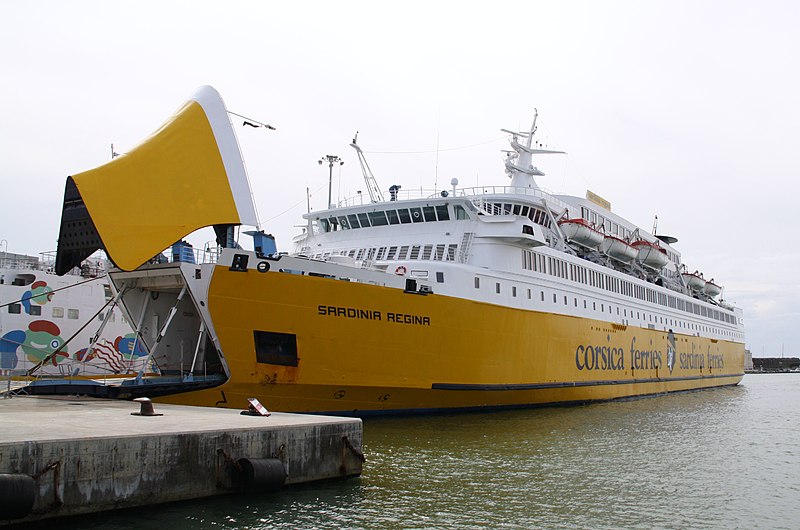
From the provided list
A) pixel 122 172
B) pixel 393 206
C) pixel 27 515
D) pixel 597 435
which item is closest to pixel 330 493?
pixel 27 515

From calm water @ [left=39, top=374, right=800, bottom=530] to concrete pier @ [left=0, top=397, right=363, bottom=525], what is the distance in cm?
24

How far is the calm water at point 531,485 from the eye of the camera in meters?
9.03

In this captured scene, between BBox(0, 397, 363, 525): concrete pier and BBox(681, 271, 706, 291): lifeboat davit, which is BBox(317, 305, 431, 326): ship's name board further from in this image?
BBox(681, 271, 706, 291): lifeboat davit

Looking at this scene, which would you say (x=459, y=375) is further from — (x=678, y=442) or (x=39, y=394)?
(x=39, y=394)

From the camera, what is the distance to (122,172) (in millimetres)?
13688

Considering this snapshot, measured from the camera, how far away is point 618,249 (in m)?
31.4

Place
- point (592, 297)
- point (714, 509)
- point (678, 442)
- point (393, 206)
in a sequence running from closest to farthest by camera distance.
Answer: point (714, 509)
point (678, 442)
point (393, 206)
point (592, 297)

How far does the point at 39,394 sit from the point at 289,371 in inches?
198

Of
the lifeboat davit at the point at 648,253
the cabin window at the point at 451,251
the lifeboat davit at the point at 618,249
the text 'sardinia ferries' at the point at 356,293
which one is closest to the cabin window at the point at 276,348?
the text 'sardinia ferries' at the point at 356,293

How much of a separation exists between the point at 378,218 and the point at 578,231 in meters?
9.24

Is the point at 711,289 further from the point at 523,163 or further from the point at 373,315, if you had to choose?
the point at 373,315

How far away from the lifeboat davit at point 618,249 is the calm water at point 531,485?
41.5 feet

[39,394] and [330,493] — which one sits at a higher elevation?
[39,394]

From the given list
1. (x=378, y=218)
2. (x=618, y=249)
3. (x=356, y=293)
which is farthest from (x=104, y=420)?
(x=618, y=249)
